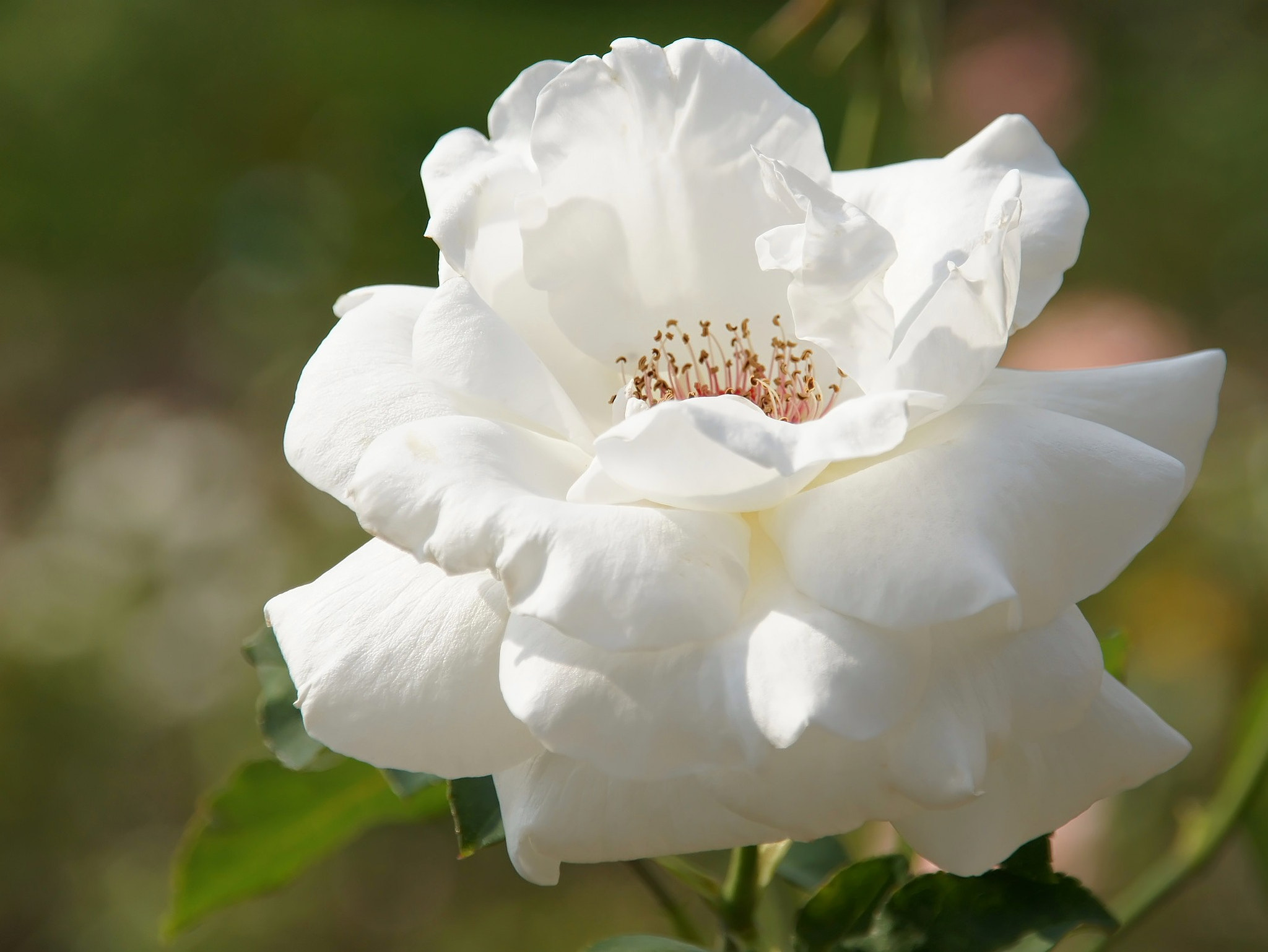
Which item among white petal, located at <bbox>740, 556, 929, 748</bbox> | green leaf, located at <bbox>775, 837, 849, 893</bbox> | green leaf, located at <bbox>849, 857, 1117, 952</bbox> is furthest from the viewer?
green leaf, located at <bbox>775, 837, 849, 893</bbox>

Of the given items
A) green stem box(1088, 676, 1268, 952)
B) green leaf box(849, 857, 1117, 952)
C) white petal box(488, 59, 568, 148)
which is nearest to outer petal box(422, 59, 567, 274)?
white petal box(488, 59, 568, 148)

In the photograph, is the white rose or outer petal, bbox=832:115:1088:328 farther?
outer petal, bbox=832:115:1088:328

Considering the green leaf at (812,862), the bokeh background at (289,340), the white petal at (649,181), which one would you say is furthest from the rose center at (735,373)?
the bokeh background at (289,340)

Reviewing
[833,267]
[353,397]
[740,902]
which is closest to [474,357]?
[353,397]

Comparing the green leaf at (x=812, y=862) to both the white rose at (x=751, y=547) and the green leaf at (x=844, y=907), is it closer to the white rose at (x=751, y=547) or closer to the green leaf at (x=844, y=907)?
the green leaf at (x=844, y=907)

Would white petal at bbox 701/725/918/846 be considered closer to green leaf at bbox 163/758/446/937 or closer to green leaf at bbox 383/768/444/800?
green leaf at bbox 383/768/444/800

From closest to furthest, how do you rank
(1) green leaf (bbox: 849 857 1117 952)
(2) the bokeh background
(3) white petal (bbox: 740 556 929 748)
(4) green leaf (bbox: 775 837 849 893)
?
(3) white petal (bbox: 740 556 929 748) → (1) green leaf (bbox: 849 857 1117 952) → (4) green leaf (bbox: 775 837 849 893) → (2) the bokeh background

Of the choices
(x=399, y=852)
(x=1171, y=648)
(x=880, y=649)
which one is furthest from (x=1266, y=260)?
(x=880, y=649)

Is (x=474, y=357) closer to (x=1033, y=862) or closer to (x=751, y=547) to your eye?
(x=751, y=547)
